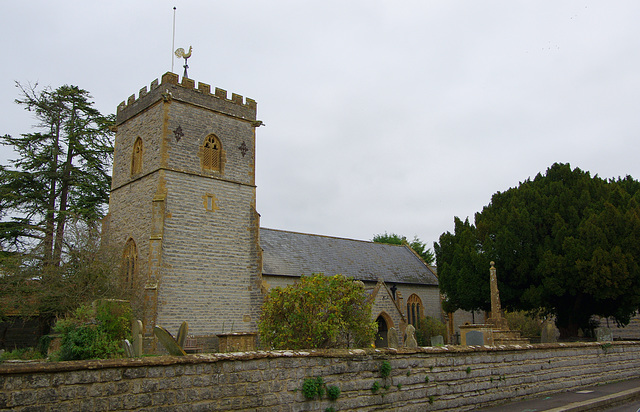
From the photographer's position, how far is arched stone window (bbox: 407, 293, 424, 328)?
30031mm

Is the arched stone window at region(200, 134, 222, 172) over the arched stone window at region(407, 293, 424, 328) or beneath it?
over

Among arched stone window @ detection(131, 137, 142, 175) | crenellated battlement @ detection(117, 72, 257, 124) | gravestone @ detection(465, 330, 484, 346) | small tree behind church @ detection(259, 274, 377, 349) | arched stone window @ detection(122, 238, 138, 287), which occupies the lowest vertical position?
gravestone @ detection(465, 330, 484, 346)

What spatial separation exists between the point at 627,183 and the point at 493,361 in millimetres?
22554

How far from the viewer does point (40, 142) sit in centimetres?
2559

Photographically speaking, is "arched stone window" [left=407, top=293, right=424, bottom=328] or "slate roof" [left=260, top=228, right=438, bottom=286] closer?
"slate roof" [left=260, top=228, right=438, bottom=286]

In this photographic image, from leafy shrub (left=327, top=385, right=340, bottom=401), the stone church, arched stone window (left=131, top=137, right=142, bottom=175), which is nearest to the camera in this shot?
leafy shrub (left=327, top=385, right=340, bottom=401)

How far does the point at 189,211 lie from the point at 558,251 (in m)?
15.8

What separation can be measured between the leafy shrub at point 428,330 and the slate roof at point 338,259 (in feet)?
8.63

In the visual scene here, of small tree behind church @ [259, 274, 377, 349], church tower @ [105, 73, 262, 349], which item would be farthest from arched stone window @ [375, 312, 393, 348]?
small tree behind church @ [259, 274, 377, 349]

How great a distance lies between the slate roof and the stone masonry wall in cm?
1472

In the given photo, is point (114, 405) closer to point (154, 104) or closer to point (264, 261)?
point (154, 104)

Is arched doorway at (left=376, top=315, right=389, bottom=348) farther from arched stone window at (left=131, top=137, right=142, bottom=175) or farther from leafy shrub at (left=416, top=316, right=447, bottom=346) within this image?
arched stone window at (left=131, top=137, right=142, bottom=175)

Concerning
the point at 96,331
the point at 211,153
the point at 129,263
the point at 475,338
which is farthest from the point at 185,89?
the point at 475,338

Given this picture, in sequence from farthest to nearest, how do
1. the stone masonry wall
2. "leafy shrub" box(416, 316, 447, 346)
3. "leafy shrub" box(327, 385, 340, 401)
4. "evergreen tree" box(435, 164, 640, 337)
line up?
"leafy shrub" box(416, 316, 447, 346)
"evergreen tree" box(435, 164, 640, 337)
"leafy shrub" box(327, 385, 340, 401)
the stone masonry wall
